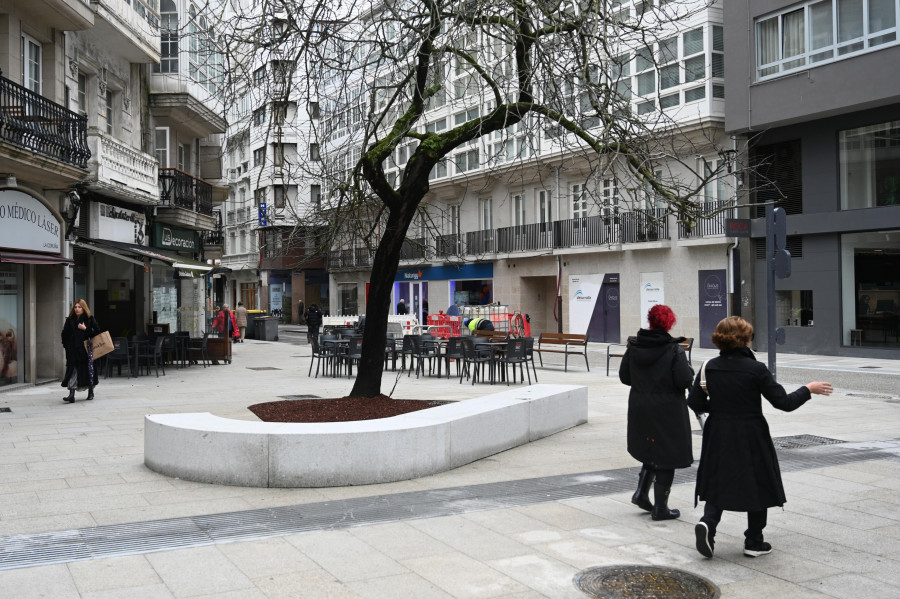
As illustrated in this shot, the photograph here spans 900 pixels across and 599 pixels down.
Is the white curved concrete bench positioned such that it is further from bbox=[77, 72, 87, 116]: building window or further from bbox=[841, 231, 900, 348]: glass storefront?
bbox=[841, 231, 900, 348]: glass storefront

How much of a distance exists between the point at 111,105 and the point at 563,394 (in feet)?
53.1

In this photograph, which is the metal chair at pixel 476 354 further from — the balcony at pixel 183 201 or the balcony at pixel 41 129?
the balcony at pixel 183 201

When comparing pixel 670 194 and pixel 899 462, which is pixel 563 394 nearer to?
pixel 670 194

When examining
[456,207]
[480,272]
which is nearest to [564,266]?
[480,272]

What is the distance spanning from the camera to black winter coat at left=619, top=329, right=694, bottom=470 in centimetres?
619

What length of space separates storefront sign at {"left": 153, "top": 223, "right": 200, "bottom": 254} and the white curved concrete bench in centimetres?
1663

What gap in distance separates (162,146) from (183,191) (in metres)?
2.14

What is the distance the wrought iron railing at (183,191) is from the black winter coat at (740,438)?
2028 cm

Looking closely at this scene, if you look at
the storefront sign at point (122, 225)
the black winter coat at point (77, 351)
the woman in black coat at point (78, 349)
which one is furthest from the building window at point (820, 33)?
the black winter coat at point (77, 351)

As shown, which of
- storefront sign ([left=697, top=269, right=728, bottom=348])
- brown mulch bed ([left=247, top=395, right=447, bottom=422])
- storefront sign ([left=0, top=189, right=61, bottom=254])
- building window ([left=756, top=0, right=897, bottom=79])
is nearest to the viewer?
brown mulch bed ([left=247, top=395, right=447, bottom=422])

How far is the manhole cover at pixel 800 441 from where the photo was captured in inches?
375

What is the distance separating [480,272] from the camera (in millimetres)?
41312

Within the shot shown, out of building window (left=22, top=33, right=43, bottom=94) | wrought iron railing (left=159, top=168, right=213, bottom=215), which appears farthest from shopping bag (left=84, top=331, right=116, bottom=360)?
wrought iron railing (left=159, top=168, right=213, bottom=215)

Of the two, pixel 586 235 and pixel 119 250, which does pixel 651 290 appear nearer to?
pixel 586 235
